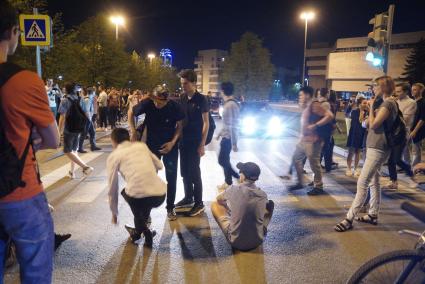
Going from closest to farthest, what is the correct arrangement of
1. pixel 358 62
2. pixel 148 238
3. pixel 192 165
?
pixel 148 238 < pixel 192 165 < pixel 358 62

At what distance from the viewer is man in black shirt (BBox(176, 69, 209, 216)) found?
5.73 metres

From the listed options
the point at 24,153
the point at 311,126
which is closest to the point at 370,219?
the point at 311,126

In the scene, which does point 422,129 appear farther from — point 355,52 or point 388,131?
point 355,52

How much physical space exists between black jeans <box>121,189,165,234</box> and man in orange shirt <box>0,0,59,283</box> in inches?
77.1

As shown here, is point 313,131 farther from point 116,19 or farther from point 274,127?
point 116,19

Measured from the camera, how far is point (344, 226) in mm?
5254

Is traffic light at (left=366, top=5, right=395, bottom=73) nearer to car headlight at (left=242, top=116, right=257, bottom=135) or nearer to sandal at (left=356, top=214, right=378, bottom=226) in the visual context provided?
sandal at (left=356, top=214, right=378, bottom=226)

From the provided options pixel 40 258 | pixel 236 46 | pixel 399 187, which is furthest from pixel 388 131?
pixel 236 46

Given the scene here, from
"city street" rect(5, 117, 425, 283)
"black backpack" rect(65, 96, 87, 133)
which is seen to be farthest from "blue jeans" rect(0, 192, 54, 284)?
"black backpack" rect(65, 96, 87, 133)

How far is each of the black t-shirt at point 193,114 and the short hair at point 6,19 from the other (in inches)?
142

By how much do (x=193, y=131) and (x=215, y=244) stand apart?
5.73ft

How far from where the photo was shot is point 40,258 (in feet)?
7.36

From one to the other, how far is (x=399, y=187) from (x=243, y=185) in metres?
4.72

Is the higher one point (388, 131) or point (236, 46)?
point (236, 46)
